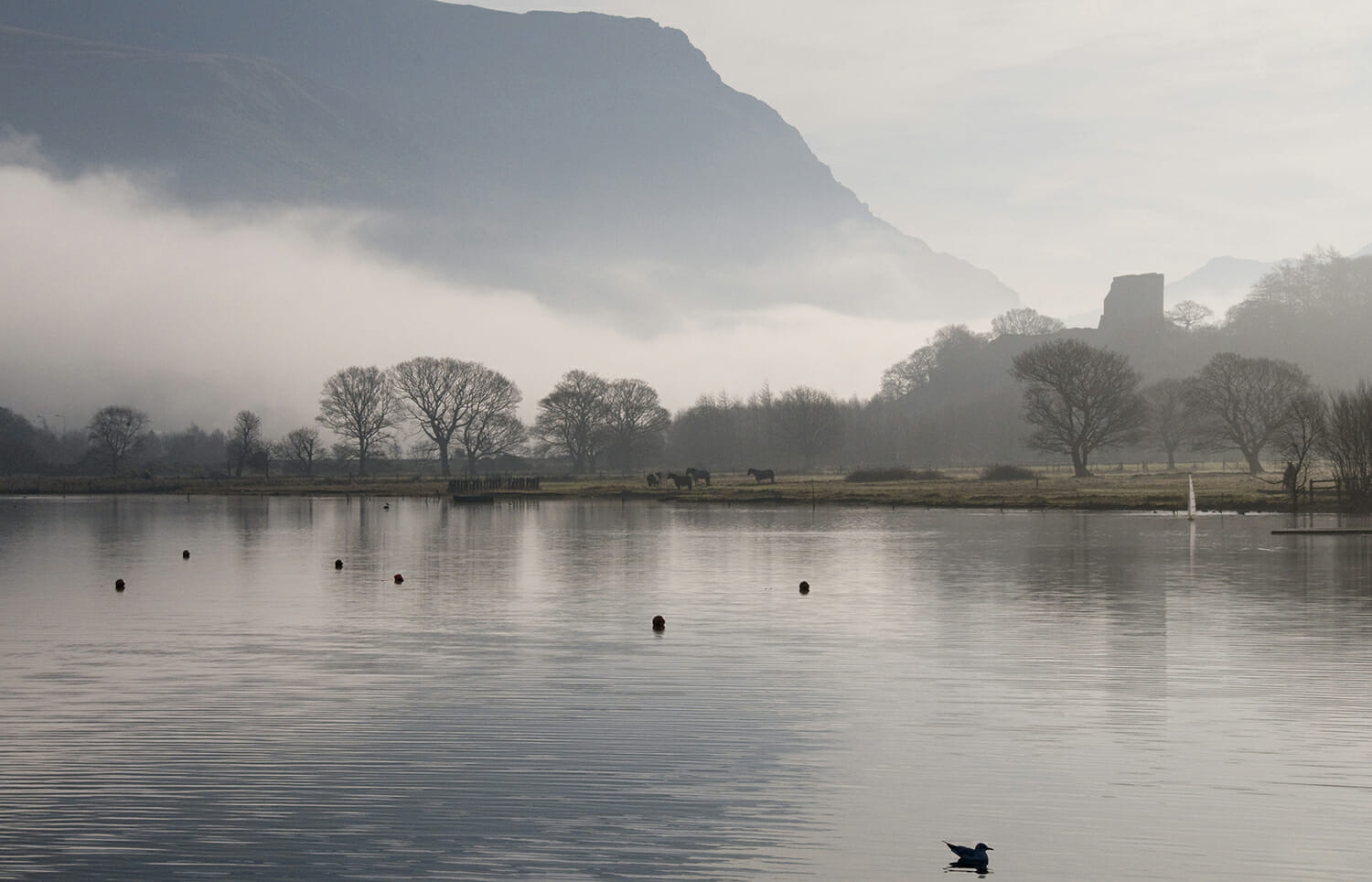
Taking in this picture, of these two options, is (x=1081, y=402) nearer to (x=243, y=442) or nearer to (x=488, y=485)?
(x=488, y=485)

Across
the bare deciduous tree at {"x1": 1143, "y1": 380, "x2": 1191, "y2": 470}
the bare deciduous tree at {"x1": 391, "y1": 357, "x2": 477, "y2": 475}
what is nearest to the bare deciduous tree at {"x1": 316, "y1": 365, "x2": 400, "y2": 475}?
the bare deciduous tree at {"x1": 391, "y1": 357, "x2": 477, "y2": 475}

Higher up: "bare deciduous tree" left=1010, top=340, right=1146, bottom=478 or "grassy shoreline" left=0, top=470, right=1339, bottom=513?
"bare deciduous tree" left=1010, top=340, right=1146, bottom=478

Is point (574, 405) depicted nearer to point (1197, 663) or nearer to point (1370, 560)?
point (1370, 560)

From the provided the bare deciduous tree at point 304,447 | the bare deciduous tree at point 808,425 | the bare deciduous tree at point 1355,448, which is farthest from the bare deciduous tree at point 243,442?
the bare deciduous tree at point 1355,448

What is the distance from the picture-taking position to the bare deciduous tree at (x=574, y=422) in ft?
577

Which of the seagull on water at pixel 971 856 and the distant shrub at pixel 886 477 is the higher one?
the distant shrub at pixel 886 477

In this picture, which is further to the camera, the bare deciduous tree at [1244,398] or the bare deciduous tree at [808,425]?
the bare deciduous tree at [808,425]

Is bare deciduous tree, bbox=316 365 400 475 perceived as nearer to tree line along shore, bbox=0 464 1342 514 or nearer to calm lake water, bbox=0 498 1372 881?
tree line along shore, bbox=0 464 1342 514

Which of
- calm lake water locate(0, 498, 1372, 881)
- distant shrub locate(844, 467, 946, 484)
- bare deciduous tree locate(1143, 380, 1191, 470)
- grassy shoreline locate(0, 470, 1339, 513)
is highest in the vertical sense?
bare deciduous tree locate(1143, 380, 1191, 470)

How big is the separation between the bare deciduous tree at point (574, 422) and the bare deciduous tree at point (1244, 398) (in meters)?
80.5

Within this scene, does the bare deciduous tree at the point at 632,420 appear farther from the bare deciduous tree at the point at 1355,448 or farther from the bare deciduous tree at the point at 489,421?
the bare deciduous tree at the point at 1355,448

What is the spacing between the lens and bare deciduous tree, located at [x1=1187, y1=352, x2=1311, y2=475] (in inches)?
4978

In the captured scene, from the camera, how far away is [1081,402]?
12112cm

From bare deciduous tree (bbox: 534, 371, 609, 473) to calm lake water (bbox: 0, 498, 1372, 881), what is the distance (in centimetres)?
13592
